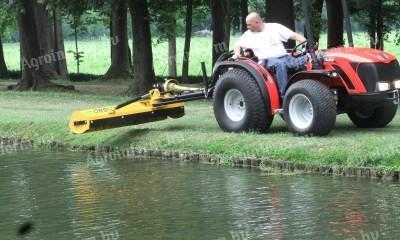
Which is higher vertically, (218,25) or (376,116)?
(218,25)

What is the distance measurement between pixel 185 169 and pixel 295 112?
2.51m

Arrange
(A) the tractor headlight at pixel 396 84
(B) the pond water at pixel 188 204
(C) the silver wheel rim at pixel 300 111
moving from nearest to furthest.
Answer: (B) the pond water at pixel 188 204
(C) the silver wheel rim at pixel 300 111
(A) the tractor headlight at pixel 396 84

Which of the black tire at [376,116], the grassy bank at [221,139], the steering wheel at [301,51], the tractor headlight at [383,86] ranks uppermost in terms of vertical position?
the steering wheel at [301,51]

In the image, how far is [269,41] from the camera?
15.1 meters

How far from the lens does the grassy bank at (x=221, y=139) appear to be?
40.1 feet

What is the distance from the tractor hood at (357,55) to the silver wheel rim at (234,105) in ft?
6.16

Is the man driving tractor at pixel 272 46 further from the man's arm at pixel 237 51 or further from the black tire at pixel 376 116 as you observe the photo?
the black tire at pixel 376 116

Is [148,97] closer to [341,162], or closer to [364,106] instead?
[364,106]

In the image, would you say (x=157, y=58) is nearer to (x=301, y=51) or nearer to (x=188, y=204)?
(x=301, y=51)

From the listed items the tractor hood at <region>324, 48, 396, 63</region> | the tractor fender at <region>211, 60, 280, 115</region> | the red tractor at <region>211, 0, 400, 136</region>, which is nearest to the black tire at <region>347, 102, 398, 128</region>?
the red tractor at <region>211, 0, 400, 136</region>

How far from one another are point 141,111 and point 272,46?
2856mm

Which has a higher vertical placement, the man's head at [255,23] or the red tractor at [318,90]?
the man's head at [255,23]


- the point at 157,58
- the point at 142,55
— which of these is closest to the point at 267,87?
the point at 142,55

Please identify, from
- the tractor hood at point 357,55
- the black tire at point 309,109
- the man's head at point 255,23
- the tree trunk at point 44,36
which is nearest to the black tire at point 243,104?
the black tire at point 309,109
